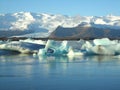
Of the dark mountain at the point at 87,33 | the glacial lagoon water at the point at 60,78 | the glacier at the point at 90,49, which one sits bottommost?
the glacial lagoon water at the point at 60,78

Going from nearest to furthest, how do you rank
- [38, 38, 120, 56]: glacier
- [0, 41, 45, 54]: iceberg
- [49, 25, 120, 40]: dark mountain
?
[38, 38, 120, 56]: glacier < [0, 41, 45, 54]: iceberg < [49, 25, 120, 40]: dark mountain

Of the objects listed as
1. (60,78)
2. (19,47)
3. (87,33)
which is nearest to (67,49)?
(19,47)

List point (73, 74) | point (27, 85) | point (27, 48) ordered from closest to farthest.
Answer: point (27, 85), point (73, 74), point (27, 48)

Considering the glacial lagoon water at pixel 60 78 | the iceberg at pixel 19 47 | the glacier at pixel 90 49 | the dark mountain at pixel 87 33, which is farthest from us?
the dark mountain at pixel 87 33

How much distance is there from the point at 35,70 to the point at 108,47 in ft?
27.1

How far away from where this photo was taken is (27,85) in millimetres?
9938

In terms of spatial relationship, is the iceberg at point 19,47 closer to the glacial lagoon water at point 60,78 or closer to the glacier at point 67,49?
the glacier at point 67,49

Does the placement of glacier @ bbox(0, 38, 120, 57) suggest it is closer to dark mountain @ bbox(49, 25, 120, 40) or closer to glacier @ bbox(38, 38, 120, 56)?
glacier @ bbox(38, 38, 120, 56)

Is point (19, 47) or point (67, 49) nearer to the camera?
point (67, 49)

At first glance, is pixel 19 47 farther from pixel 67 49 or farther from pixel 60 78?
pixel 60 78

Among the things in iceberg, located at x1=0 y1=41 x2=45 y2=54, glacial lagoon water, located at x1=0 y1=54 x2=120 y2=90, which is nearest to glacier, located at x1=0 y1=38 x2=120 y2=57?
iceberg, located at x1=0 y1=41 x2=45 y2=54

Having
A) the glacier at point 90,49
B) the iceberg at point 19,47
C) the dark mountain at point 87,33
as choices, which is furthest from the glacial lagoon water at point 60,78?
the dark mountain at point 87,33

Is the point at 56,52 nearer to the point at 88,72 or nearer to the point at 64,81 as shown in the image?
the point at 88,72

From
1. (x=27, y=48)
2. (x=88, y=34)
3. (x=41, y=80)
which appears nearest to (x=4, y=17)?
(x=88, y=34)
